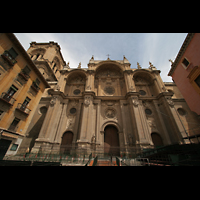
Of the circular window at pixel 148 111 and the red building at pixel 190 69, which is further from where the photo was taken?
the circular window at pixel 148 111

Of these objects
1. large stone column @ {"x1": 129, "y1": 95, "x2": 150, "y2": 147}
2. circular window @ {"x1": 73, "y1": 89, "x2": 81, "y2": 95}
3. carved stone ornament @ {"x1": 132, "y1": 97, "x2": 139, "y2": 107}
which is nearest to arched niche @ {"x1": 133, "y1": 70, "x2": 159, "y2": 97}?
carved stone ornament @ {"x1": 132, "y1": 97, "x2": 139, "y2": 107}

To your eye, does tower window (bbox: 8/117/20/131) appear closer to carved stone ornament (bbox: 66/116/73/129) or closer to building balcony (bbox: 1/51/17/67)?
building balcony (bbox: 1/51/17/67)

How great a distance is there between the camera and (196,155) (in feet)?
23.1

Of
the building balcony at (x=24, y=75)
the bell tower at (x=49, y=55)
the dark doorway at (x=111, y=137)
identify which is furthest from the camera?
the bell tower at (x=49, y=55)

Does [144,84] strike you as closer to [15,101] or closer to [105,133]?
[105,133]

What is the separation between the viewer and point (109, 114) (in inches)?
734

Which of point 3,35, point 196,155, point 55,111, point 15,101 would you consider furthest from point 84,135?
point 3,35

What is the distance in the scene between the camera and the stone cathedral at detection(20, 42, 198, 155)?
590 inches

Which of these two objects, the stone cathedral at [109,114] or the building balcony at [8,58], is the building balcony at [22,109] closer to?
the stone cathedral at [109,114]

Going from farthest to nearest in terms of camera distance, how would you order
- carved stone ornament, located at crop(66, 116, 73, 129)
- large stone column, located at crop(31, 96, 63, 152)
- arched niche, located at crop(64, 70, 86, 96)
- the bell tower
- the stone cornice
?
the bell tower
arched niche, located at crop(64, 70, 86, 96)
carved stone ornament, located at crop(66, 116, 73, 129)
large stone column, located at crop(31, 96, 63, 152)
the stone cornice

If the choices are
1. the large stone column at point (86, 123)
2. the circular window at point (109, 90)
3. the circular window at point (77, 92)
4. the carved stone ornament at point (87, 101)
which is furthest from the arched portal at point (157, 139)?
the circular window at point (77, 92)

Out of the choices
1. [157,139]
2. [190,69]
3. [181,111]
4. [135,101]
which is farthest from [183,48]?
[157,139]

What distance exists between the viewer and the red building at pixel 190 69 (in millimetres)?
11383
